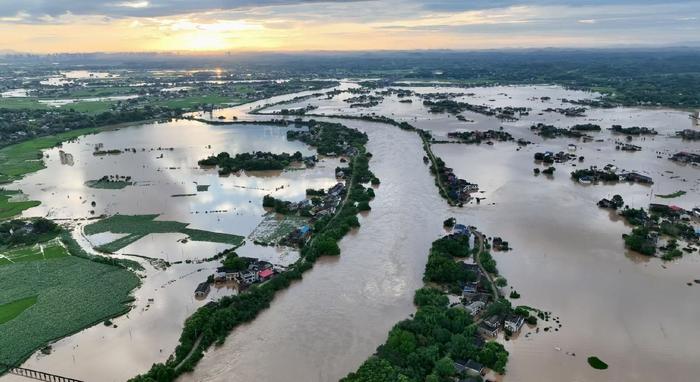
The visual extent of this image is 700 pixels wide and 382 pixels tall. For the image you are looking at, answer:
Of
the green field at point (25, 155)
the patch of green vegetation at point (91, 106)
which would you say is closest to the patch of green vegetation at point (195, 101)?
the patch of green vegetation at point (91, 106)

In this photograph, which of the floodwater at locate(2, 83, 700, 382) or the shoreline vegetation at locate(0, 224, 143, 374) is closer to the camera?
the floodwater at locate(2, 83, 700, 382)

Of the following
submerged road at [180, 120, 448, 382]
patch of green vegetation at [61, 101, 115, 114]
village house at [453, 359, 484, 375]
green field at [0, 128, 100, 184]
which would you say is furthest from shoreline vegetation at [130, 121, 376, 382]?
patch of green vegetation at [61, 101, 115, 114]

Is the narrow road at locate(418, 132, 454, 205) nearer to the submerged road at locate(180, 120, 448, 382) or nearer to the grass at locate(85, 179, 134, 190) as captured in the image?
the submerged road at locate(180, 120, 448, 382)

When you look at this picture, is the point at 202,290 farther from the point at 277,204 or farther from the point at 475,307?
the point at 475,307

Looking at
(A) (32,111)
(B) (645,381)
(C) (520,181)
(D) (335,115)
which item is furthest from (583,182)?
(A) (32,111)

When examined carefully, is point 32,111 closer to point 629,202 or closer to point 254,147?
point 254,147

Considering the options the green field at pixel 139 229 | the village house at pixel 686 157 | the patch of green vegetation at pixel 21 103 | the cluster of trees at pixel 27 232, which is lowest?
the green field at pixel 139 229

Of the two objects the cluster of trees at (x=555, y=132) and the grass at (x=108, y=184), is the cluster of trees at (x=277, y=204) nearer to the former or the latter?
the grass at (x=108, y=184)
